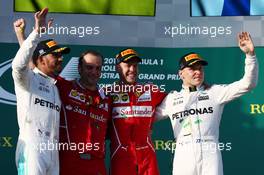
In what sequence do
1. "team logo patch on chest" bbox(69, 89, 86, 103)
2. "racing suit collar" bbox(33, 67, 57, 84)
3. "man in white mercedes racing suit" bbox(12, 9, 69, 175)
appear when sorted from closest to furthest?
"man in white mercedes racing suit" bbox(12, 9, 69, 175) < "racing suit collar" bbox(33, 67, 57, 84) < "team logo patch on chest" bbox(69, 89, 86, 103)

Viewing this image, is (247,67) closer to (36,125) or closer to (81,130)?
(81,130)

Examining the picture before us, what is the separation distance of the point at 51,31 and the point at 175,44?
1.24m

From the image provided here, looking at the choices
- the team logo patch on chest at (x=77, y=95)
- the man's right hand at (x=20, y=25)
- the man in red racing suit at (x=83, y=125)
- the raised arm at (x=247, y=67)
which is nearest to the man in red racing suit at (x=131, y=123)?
the man in red racing suit at (x=83, y=125)

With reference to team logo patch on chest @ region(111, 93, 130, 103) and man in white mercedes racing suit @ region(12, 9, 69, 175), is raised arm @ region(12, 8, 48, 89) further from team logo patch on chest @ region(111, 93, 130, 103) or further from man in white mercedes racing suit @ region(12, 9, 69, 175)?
team logo patch on chest @ region(111, 93, 130, 103)

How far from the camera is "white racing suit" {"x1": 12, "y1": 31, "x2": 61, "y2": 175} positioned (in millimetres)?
3893

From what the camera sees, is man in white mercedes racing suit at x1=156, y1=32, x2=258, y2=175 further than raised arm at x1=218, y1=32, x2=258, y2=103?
Yes

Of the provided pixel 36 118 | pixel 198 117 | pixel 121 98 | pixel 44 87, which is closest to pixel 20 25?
pixel 44 87

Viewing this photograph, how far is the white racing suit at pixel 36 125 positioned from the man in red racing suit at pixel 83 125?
0.16 meters

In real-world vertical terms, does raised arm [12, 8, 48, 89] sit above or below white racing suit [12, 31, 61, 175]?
above

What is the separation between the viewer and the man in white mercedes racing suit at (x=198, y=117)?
4223 millimetres

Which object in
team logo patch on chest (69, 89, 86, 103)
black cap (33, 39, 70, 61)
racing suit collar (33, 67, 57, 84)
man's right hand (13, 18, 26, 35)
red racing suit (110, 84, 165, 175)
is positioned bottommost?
red racing suit (110, 84, 165, 175)

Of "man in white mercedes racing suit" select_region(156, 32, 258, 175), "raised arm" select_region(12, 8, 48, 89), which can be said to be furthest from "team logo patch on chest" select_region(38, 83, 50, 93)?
"man in white mercedes racing suit" select_region(156, 32, 258, 175)

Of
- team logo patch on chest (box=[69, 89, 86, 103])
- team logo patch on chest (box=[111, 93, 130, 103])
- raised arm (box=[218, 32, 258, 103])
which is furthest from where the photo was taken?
team logo patch on chest (box=[111, 93, 130, 103])

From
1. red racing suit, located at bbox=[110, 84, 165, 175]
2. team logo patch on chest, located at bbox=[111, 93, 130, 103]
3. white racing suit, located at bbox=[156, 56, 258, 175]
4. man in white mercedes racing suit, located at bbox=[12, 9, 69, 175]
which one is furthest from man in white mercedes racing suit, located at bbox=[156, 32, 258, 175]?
man in white mercedes racing suit, located at bbox=[12, 9, 69, 175]
